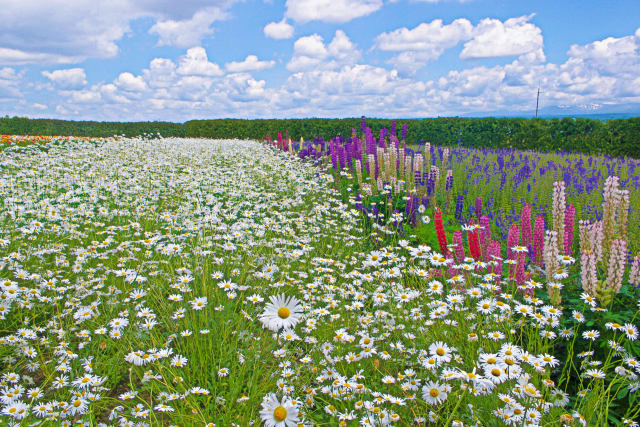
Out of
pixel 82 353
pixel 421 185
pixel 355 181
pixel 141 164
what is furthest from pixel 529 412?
pixel 141 164

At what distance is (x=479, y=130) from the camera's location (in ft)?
63.5

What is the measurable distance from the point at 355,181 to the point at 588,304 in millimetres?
6412

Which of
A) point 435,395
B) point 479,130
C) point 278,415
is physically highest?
point 479,130

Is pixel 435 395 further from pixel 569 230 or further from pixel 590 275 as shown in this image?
pixel 569 230

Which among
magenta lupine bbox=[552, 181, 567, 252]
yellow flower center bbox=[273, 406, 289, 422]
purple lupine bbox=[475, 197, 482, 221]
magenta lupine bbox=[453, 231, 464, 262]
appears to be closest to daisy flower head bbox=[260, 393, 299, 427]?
yellow flower center bbox=[273, 406, 289, 422]

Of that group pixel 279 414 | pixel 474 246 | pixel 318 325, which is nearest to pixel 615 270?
pixel 474 246

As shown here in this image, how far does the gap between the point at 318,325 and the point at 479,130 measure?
18364 mm

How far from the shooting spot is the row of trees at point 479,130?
52.1 feet

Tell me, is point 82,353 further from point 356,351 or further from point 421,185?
point 421,185

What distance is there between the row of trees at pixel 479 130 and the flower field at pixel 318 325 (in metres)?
11.4

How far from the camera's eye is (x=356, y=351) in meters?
3.10

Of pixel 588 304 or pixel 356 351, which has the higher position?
pixel 588 304

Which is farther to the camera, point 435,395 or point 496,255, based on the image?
point 496,255

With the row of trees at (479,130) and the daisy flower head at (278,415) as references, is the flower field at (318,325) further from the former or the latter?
the row of trees at (479,130)
